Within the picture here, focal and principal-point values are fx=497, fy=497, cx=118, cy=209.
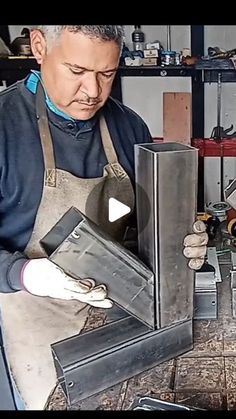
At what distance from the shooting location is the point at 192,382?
0.59 meters

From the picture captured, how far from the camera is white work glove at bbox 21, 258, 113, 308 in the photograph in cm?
58

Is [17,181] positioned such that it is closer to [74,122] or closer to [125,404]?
[74,122]

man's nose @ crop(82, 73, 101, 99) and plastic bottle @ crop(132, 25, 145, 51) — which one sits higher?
plastic bottle @ crop(132, 25, 145, 51)

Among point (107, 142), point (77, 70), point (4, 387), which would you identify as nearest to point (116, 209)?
point (107, 142)

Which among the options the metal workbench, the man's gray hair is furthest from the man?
the metal workbench

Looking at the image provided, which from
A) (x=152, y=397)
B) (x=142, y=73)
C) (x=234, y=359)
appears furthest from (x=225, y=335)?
(x=142, y=73)

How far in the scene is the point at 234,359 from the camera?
24.5 inches

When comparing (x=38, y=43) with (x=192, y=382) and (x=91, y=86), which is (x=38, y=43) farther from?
(x=192, y=382)

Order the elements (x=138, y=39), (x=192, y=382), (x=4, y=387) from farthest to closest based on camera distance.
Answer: (x=138, y=39)
(x=4, y=387)
(x=192, y=382)

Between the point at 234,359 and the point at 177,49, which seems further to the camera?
the point at 177,49

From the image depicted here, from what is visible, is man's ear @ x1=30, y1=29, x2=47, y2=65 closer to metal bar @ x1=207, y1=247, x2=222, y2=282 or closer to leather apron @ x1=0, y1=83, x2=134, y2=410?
leather apron @ x1=0, y1=83, x2=134, y2=410

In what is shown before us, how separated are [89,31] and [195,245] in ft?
0.98
